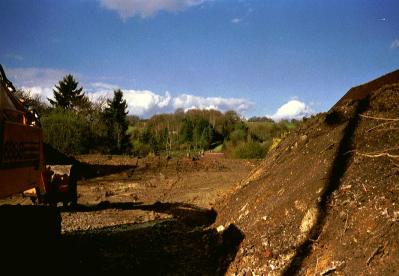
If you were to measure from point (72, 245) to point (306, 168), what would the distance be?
5.42 m

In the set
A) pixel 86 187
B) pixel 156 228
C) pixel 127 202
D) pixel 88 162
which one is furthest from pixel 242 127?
pixel 156 228

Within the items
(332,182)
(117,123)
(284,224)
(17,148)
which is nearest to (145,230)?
(284,224)

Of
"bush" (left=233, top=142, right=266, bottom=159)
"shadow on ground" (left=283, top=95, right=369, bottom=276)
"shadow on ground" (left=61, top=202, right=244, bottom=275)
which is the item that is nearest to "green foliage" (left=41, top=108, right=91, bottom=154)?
"bush" (left=233, top=142, right=266, bottom=159)

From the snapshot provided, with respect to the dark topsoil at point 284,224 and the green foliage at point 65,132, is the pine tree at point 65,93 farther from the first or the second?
the dark topsoil at point 284,224

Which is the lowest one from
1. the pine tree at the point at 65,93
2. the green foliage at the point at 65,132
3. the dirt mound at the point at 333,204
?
the dirt mound at the point at 333,204

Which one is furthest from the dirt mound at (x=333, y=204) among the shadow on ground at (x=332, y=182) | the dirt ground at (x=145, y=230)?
the dirt ground at (x=145, y=230)

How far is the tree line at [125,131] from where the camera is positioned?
33.2 m

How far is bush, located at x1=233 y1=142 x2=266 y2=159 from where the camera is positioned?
34.8 m

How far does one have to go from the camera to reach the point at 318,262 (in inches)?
220

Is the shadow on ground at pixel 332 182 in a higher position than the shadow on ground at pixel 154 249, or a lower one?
higher

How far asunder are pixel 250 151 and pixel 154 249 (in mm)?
26941

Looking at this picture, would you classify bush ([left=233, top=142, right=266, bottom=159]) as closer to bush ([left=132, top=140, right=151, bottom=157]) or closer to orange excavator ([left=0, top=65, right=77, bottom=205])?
bush ([left=132, top=140, right=151, bottom=157])

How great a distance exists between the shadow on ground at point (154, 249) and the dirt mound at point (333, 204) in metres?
0.54

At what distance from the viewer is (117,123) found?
4341 cm
